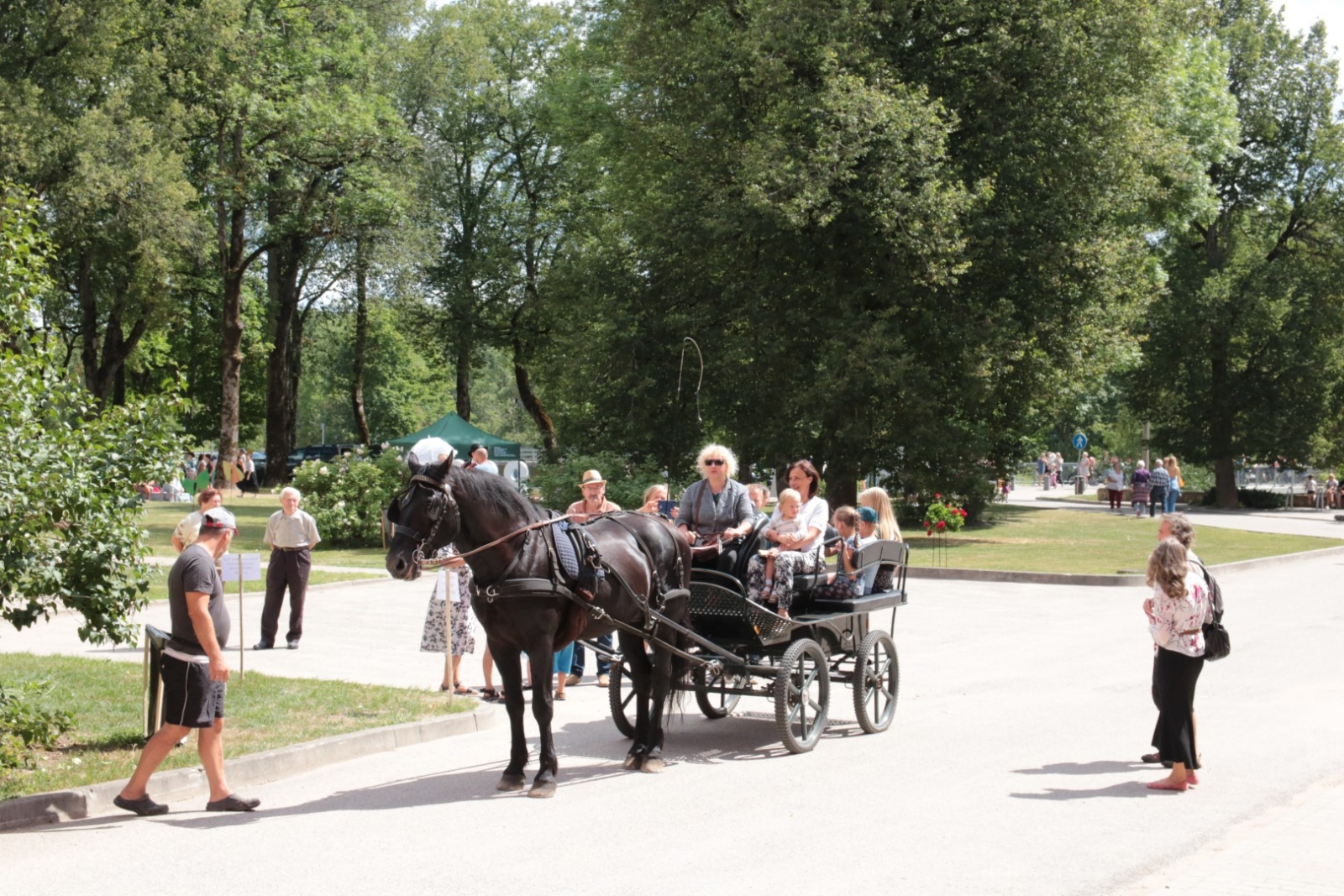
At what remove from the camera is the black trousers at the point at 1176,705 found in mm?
8695

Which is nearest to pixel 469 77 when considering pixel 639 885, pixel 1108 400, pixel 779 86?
pixel 779 86

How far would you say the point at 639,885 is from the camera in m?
6.63

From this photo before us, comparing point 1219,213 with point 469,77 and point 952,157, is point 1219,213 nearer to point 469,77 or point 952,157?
point 952,157

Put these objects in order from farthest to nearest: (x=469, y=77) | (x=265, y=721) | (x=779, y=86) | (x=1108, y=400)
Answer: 1. (x=1108, y=400)
2. (x=469, y=77)
3. (x=779, y=86)
4. (x=265, y=721)

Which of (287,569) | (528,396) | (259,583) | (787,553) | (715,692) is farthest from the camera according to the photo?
(528,396)

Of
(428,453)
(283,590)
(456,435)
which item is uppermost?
(456,435)

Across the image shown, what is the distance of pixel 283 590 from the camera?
16359mm

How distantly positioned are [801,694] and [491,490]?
2.97 metres

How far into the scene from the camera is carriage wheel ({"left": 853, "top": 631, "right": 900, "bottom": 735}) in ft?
34.8

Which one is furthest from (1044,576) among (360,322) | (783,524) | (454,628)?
(360,322)

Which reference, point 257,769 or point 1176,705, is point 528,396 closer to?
point 257,769

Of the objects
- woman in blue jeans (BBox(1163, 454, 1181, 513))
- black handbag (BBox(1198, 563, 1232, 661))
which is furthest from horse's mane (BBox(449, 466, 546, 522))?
woman in blue jeans (BBox(1163, 454, 1181, 513))

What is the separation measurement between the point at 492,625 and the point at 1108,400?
7762 centimetres

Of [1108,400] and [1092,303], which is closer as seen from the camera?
[1092,303]
